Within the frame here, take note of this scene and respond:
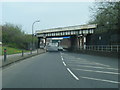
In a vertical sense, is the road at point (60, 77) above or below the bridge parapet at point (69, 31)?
below

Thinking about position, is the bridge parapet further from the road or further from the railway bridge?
the road

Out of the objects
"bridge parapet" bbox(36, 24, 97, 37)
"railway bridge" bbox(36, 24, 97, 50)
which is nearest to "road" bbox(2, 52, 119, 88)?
"railway bridge" bbox(36, 24, 97, 50)

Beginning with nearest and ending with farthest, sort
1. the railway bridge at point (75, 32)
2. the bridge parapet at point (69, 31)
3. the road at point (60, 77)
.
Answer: the road at point (60, 77) → the bridge parapet at point (69, 31) → the railway bridge at point (75, 32)

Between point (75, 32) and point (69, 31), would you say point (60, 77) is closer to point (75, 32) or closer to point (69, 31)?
point (75, 32)

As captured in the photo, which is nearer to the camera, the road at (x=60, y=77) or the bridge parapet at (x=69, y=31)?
the road at (x=60, y=77)

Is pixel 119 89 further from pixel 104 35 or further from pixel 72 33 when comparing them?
pixel 72 33

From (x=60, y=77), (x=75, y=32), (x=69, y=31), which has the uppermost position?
(x=69, y=31)

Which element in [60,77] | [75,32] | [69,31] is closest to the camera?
[60,77]

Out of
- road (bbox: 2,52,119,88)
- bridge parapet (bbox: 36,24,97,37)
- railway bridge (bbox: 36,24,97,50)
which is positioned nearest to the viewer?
road (bbox: 2,52,119,88)

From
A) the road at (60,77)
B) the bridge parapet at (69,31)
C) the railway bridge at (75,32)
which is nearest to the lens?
the road at (60,77)

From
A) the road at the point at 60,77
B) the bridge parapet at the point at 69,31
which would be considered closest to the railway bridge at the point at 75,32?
the bridge parapet at the point at 69,31

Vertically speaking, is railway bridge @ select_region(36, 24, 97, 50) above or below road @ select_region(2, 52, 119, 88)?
above

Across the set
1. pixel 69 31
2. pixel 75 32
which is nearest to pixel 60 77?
pixel 75 32

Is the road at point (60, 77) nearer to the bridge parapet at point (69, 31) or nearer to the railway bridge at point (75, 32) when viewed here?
the railway bridge at point (75, 32)
